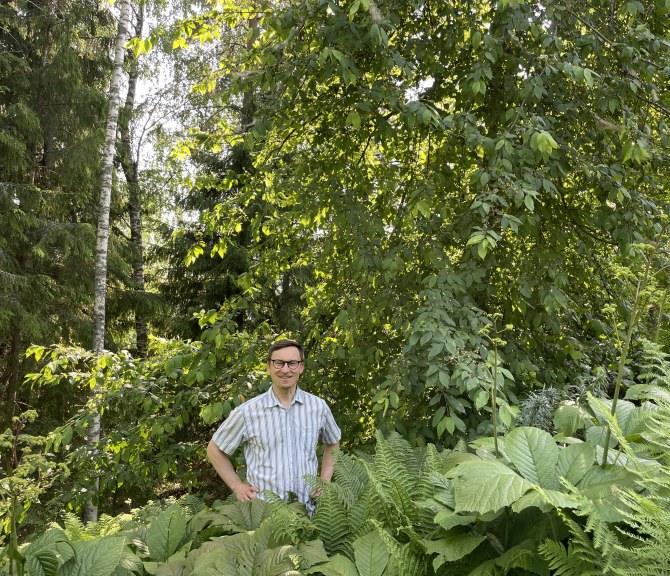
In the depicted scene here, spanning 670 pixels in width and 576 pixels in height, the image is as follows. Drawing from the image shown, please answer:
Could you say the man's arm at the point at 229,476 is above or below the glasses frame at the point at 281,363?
below

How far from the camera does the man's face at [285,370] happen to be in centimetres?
311

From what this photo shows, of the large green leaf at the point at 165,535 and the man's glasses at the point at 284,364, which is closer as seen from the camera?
the large green leaf at the point at 165,535

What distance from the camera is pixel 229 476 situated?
3.08 metres

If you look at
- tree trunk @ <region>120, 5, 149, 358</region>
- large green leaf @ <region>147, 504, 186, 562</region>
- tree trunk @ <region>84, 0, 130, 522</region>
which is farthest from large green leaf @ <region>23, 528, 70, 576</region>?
tree trunk @ <region>120, 5, 149, 358</region>

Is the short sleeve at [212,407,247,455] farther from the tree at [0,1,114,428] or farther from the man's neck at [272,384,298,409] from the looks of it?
the tree at [0,1,114,428]

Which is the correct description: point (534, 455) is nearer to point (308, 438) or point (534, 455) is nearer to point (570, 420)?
point (570, 420)

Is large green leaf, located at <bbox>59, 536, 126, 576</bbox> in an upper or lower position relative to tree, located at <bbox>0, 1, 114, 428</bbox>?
lower

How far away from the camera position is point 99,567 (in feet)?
6.17

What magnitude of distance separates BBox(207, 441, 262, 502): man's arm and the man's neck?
41cm

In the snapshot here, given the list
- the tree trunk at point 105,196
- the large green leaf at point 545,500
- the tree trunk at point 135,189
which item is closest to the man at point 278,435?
the large green leaf at point 545,500

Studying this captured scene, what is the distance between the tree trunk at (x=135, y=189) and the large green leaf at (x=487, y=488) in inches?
456

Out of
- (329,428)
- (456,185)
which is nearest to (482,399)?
(329,428)

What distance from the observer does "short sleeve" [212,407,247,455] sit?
3115mm

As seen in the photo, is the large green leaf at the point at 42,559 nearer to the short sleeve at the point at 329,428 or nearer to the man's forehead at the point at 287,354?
the man's forehead at the point at 287,354
